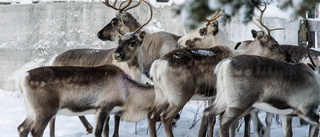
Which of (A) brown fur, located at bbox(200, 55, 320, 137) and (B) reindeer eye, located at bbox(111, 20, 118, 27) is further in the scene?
(B) reindeer eye, located at bbox(111, 20, 118, 27)

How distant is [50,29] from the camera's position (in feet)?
30.2

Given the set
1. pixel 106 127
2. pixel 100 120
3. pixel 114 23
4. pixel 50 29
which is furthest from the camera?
pixel 50 29

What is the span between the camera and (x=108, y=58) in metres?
6.55

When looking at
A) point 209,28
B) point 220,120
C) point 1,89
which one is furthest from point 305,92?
point 1,89

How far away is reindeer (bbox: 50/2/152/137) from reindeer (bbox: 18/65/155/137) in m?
0.40

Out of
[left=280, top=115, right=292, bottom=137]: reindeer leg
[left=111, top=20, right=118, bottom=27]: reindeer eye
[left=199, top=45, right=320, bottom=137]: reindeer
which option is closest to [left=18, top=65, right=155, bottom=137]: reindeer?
[left=199, top=45, right=320, bottom=137]: reindeer

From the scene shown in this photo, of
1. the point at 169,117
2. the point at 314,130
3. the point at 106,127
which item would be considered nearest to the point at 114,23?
the point at 106,127

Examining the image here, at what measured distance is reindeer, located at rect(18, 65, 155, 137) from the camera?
4777 millimetres

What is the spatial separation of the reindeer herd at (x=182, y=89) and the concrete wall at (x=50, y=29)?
2.90 meters

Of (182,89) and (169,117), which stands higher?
(182,89)

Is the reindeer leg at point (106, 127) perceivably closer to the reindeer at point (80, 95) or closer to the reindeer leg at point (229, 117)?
the reindeer at point (80, 95)

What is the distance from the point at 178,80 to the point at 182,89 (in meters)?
0.11

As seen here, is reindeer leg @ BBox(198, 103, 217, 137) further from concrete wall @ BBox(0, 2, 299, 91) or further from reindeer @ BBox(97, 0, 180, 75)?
concrete wall @ BBox(0, 2, 299, 91)

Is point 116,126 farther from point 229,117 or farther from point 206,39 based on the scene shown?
point 206,39
